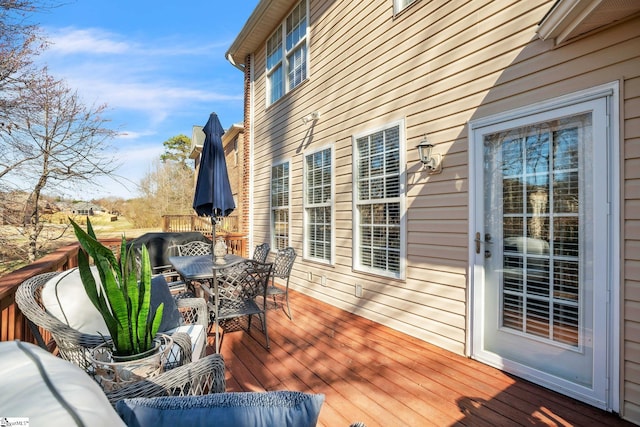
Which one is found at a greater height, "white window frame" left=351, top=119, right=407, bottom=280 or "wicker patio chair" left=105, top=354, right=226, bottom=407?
"white window frame" left=351, top=119, right=407, bottom=280

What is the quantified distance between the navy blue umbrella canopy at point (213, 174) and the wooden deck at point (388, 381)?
1.56 meters

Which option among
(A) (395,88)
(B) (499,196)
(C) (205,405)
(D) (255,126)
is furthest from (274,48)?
(C) (205,405)

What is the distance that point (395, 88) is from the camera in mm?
3826

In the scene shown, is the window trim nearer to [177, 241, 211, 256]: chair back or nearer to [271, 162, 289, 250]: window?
[271, 162, 289, 250]: window

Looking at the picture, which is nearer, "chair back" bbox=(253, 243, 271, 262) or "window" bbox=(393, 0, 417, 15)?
"window" bbox=(393, 0, 417, 15)

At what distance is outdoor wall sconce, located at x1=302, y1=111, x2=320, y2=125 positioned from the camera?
17.0 ft

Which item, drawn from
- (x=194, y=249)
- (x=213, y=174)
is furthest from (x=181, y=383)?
(x=194, y=249)

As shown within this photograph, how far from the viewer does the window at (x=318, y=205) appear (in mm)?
4980

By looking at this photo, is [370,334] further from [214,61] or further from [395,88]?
[214,61]

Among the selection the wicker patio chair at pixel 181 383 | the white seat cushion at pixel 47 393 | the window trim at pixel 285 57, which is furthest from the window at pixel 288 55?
the white seat cushion at pixel 47 393

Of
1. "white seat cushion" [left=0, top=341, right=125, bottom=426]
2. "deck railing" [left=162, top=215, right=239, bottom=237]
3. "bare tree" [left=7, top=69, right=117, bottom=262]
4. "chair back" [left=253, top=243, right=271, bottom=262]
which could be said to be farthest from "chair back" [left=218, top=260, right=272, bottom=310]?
"deck railing" [left=162, top=215, right=239, bottom=237]

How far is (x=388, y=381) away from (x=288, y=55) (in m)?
5.86

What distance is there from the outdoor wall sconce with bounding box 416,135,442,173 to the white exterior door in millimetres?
383

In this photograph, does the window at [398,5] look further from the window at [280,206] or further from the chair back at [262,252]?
the chair back at [262,252]
